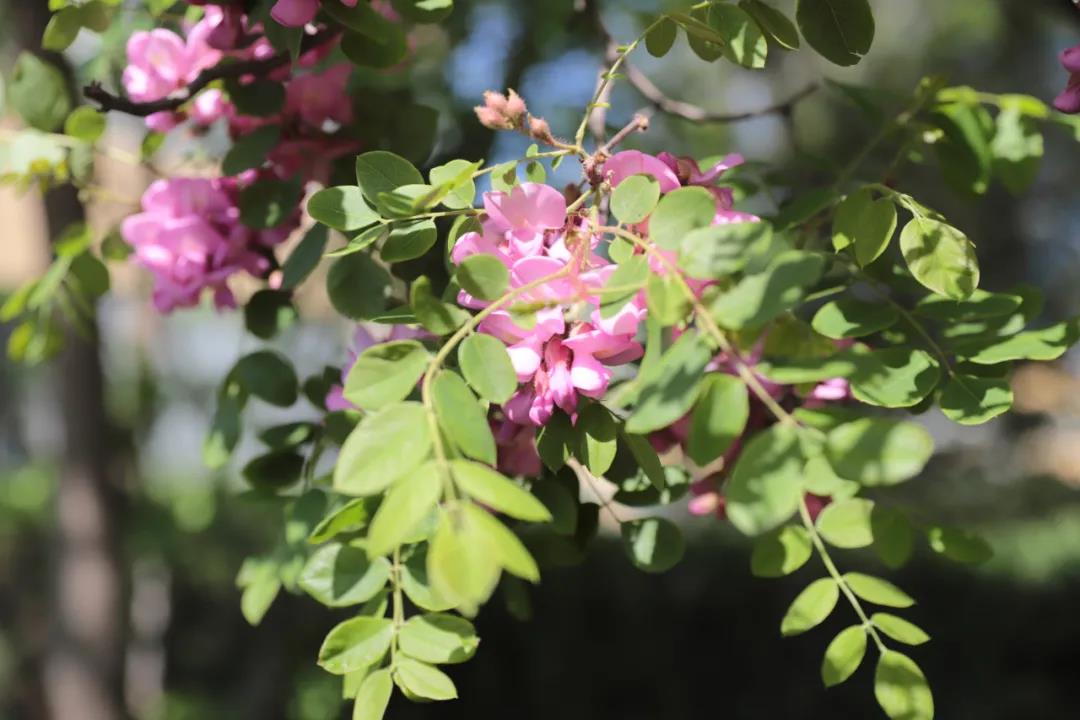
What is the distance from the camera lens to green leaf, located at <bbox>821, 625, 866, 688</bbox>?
2.62 ft

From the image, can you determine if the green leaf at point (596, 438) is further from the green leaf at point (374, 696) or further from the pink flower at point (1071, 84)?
the pink flower at point (1071, 84)

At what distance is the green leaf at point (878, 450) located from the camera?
0.58 meters

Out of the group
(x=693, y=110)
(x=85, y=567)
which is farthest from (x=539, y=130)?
(x=85, y=567)

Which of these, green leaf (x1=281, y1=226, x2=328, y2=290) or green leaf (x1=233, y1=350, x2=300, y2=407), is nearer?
green leaf (x1=281, y1=226, x2=328, y2=290)

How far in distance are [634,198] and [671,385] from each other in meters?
0.21

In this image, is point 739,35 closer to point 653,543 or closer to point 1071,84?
point 1071,84

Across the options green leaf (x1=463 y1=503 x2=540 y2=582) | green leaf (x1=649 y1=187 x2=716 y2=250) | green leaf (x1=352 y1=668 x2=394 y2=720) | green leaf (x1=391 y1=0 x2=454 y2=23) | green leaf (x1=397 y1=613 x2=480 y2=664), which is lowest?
green leaf (x1=352 y1=668 x2=394 y2=720)

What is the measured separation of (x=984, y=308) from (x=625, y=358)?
37cm

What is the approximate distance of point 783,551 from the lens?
0.76 metres

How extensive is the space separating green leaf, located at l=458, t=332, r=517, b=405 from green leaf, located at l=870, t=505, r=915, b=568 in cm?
31

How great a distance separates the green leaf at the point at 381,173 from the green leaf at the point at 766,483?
1.27 feet

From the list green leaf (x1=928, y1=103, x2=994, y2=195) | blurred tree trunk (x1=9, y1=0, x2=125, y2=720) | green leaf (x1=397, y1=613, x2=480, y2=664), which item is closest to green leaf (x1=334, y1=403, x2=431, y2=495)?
green leaf (x1=397, y1=613, x2=480, y2=664)

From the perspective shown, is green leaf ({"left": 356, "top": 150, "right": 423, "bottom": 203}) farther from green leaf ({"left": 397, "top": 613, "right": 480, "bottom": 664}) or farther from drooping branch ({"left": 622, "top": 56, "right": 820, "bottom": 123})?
drooping branch ({"left": 622, "top": 56, "right": 820, "bottom": 123})

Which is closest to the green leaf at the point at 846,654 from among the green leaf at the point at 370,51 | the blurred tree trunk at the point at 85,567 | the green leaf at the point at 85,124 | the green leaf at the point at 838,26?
the green leaf at the point at 838,26
